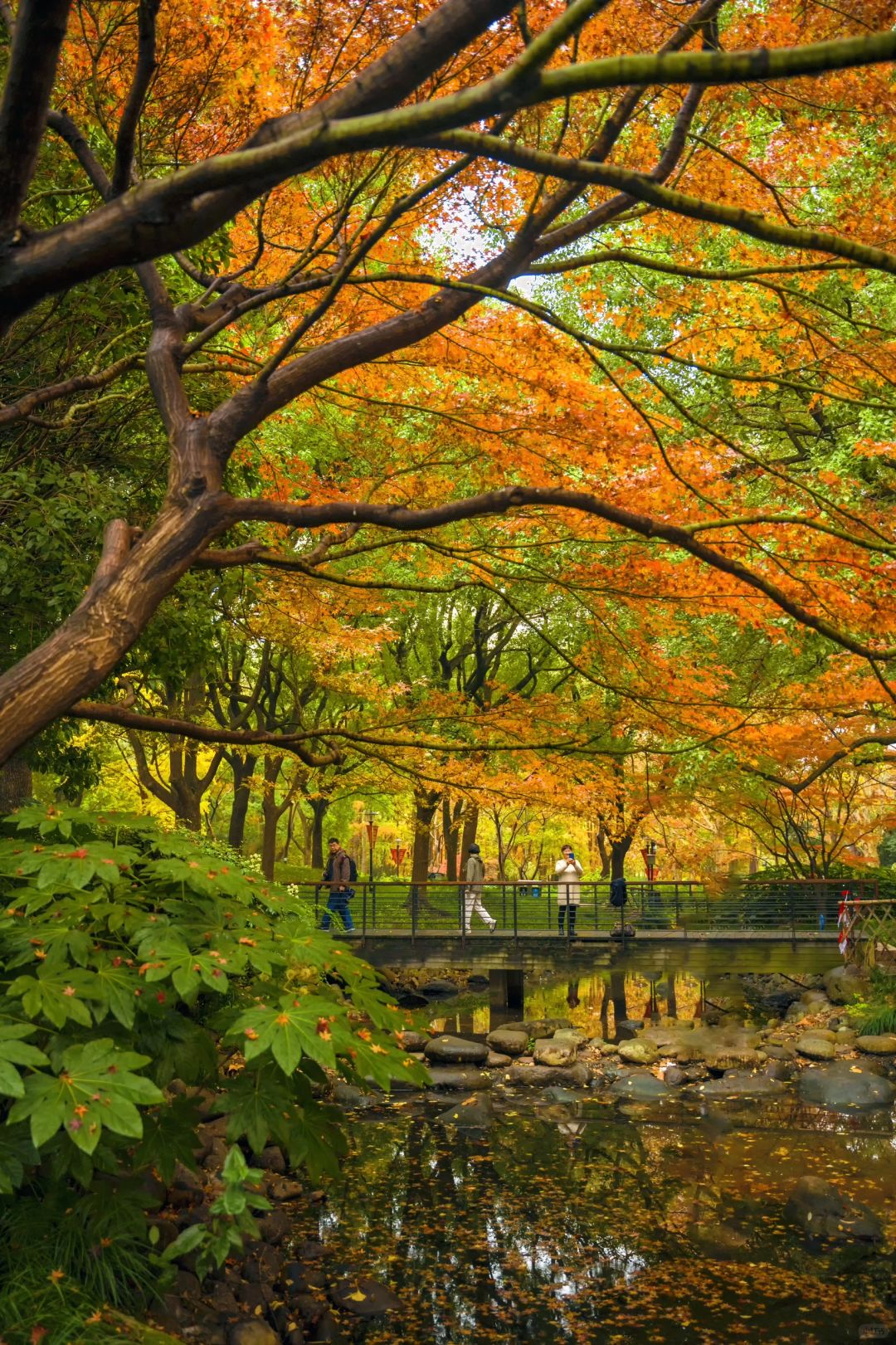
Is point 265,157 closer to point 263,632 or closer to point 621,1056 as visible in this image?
point 263,632

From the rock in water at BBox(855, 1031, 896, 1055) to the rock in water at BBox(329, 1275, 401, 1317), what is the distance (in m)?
10.2

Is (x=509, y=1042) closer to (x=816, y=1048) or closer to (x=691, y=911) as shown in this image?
(x=816, y=1048)

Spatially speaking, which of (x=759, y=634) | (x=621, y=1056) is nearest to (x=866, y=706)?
(x=759, y=634)

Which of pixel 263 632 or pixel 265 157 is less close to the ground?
pixel 263 632

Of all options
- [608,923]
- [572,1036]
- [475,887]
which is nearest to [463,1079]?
[572,1036]

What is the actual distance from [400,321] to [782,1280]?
6.68m

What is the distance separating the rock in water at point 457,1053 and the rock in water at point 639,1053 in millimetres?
1911

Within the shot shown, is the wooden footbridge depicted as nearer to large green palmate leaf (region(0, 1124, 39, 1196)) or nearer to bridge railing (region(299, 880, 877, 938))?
bridge railing (region(299, 880, 877, 938))

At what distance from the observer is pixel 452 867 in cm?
2858

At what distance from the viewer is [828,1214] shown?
8.53 m

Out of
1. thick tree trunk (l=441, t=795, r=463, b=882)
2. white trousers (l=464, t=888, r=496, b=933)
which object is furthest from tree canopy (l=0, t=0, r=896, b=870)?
thick tree trunk (l=441, t=795, r=463, b=882)

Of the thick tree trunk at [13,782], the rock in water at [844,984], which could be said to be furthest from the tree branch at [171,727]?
the rock in water at [844,984]

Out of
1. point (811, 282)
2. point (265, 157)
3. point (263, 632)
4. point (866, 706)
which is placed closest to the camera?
point (265, 157)

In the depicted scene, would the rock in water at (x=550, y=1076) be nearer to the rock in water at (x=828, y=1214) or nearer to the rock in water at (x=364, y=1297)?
the rock in water at (x=828, y=1214)
